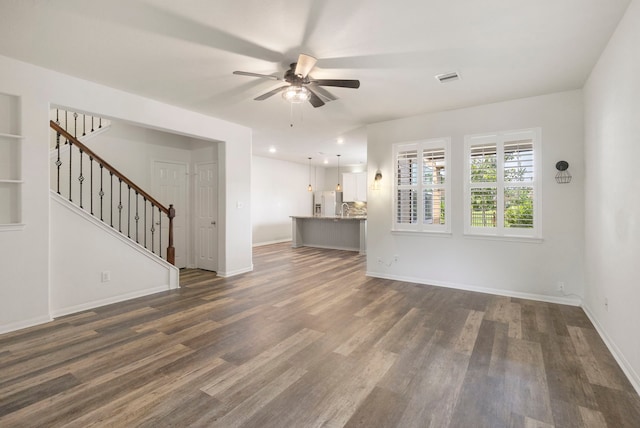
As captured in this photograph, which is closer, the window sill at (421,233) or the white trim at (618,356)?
the white trim at (618,356)

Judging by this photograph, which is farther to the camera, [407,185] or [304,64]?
A: [407,185]

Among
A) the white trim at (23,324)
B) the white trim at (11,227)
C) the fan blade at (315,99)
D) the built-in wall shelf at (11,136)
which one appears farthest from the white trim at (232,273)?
the fan blade at (315,99)

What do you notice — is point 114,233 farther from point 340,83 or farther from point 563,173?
point 563,173

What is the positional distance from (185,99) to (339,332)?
3702 mm

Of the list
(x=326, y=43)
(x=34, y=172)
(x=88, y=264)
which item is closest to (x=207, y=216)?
(x=88, y=264)

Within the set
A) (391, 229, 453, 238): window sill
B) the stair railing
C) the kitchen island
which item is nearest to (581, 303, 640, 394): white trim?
(391, 229, 453, 238): window sill

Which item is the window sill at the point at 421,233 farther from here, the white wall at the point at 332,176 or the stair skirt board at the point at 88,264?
the white wall at the point at 332,176

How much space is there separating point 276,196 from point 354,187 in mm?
2799

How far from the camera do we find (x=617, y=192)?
2.64m

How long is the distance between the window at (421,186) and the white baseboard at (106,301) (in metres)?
3.93

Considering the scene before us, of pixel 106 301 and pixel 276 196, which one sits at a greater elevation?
pixel 276 196

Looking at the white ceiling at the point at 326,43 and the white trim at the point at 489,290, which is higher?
the white ceiling at the point at 326,43

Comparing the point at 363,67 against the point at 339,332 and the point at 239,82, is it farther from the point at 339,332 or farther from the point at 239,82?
the point at 339,332

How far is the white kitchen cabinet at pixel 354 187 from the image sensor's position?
35.2 ft
